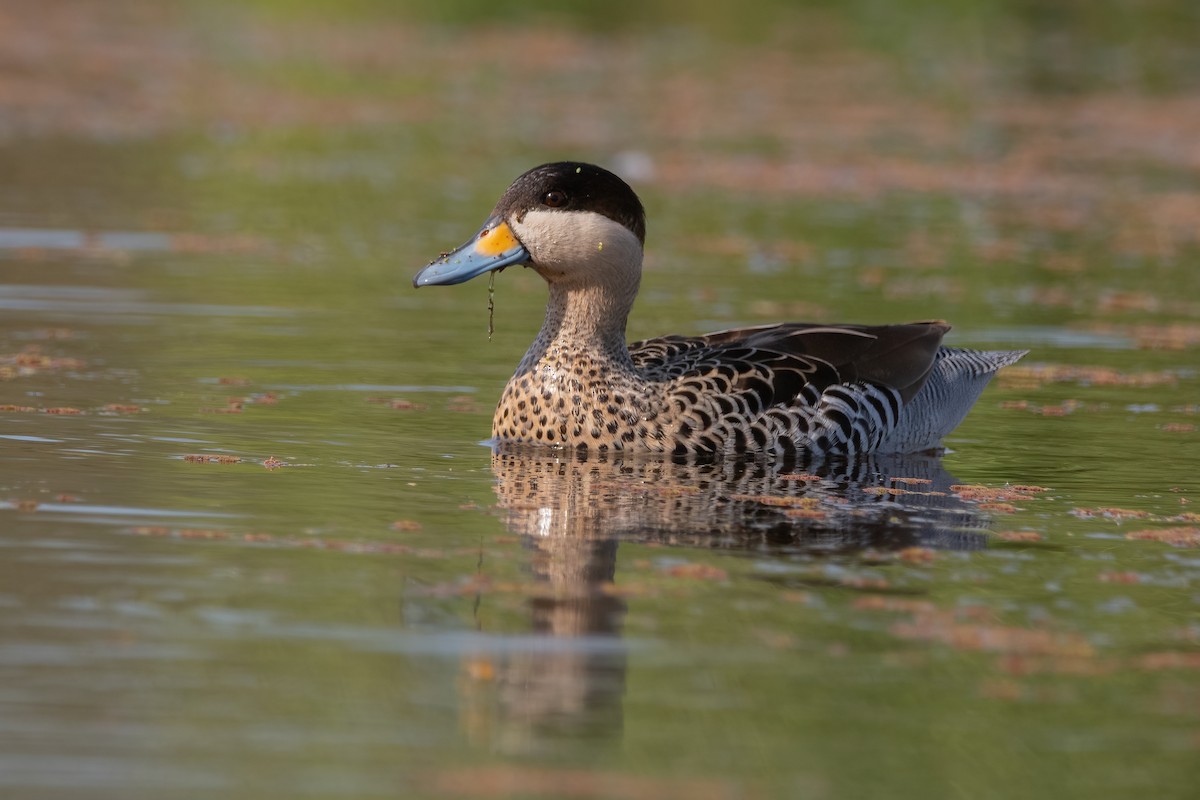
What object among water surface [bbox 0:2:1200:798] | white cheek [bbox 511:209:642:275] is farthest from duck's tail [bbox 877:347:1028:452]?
white cheek [bbox 511:209:642:275]

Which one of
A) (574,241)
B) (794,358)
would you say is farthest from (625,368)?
(794,358)

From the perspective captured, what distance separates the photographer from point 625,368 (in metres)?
9.46

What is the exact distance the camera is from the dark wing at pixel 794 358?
31.0 ft

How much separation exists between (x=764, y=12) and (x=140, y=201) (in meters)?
21.4

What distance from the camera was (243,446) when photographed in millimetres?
9219

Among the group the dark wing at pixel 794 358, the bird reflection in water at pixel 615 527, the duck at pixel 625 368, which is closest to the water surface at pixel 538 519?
the bird reflection in water at pixel 615 527

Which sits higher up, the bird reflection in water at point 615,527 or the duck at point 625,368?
the duck at point 625,368

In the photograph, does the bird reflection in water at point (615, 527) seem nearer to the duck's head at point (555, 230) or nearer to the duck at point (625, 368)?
the duck at point (625, 368)

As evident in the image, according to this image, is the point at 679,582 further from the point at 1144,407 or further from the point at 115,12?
the point at 115,12

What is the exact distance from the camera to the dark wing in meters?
9.45

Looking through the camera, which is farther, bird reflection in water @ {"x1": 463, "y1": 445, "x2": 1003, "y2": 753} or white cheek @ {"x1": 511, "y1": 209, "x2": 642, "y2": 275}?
white cheek @ {"x1": 511, "y1": 209, "x2": 642, "y2": 275}

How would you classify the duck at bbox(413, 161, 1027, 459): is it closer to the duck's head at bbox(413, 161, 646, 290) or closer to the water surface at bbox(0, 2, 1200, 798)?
the duck's head at bbox(413, 161, 646, 290)

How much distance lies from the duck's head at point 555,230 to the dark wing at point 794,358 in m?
0.56

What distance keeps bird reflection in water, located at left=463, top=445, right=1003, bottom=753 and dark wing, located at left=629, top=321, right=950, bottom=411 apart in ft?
1.19
